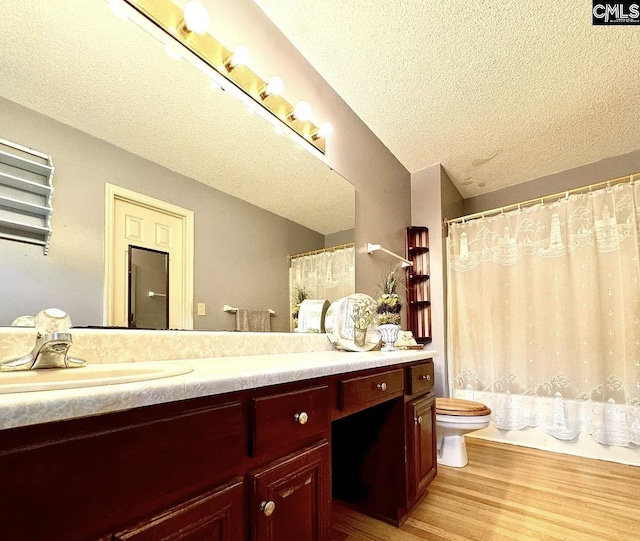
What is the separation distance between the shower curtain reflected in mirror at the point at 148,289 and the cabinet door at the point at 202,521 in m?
0.60

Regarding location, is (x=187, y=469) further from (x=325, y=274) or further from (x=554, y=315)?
(x=554, y=315)

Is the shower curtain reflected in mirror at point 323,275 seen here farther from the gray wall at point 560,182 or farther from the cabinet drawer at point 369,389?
the gray wall at point 560,182

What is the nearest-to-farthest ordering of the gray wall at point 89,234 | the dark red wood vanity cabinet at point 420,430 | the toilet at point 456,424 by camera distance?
the gray wall at point 89,234 < the dark red wood vanity cabinet at point 420,430 < the toilet at point 456,424

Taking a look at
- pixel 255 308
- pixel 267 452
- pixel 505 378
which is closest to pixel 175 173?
pixel 255 308

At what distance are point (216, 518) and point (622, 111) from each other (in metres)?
3.18

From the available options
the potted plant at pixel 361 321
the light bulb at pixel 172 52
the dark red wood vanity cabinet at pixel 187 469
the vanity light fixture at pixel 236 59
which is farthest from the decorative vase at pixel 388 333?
the light bulb at pixel 172 52

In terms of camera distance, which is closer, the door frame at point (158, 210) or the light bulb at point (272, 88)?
the door frame at point (158, 210)

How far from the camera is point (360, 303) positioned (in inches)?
71.7

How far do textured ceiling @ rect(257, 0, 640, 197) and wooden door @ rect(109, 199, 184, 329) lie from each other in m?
1.25

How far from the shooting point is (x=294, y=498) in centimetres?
88

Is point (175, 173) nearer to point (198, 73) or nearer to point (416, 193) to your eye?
point (198, 73)

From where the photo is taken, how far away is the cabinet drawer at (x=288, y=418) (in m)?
0.78

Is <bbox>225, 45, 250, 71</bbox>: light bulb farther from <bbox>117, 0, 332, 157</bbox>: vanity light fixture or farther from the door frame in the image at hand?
the door frame

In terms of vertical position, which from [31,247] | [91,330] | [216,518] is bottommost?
[216,518]
